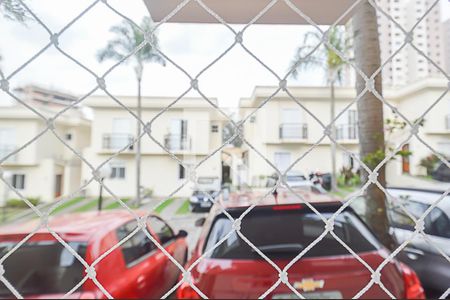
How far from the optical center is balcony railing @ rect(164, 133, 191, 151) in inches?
37.3

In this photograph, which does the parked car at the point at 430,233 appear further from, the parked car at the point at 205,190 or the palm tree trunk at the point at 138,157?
the palm tree trunk at the point at 138,157

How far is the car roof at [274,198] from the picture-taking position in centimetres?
109

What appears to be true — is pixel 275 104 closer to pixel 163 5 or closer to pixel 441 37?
pixel 163 5

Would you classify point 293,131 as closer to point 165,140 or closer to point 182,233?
point 165,140

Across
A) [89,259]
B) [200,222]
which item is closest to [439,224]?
[200,222]

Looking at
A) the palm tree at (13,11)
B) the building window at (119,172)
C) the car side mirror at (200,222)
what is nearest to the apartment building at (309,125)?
the building window at (119,172)

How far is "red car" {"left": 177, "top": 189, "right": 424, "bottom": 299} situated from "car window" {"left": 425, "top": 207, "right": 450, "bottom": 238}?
14.1 inches

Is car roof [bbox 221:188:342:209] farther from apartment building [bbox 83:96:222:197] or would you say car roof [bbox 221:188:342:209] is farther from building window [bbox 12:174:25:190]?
building window [bbox 12:174:25:190]

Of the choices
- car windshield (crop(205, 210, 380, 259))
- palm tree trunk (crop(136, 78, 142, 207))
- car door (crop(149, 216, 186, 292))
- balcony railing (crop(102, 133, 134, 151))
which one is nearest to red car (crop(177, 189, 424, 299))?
car windshield (crop(205, 210, 380, 259))

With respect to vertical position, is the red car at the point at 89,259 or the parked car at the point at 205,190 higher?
the parked car at the point at 205,190

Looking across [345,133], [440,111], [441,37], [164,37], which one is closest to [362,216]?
[345,133]

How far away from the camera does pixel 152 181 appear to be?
125 centimetres

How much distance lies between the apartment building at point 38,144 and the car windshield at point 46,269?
390 millimetres

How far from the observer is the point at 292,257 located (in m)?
1.38
